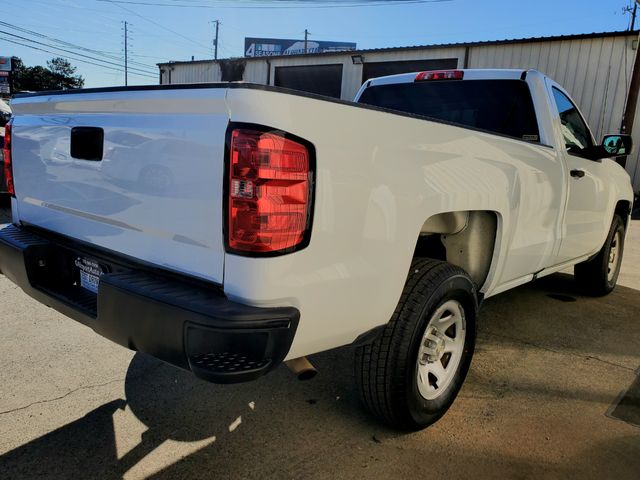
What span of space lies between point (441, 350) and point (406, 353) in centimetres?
47

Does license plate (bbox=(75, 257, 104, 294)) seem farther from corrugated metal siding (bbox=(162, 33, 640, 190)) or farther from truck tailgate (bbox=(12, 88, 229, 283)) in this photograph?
corrugated metal siding (bbox=(162, 33, 640, 190))

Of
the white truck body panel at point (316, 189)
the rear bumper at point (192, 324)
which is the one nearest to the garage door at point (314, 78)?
the white truck body panel at point (316, 189)

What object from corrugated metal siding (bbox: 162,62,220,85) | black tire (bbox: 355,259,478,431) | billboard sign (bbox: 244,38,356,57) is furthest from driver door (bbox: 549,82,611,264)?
billboard sign (bbox: 244,38,356,57)

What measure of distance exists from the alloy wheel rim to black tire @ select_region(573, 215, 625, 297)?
300 centimetres

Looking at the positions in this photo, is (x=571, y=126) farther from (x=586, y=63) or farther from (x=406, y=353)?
(x=586, y=63)

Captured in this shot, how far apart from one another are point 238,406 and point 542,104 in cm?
278

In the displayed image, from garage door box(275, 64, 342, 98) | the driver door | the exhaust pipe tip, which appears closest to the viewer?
the exhaust pipe tip

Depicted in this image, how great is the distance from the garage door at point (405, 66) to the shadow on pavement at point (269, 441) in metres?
16.3

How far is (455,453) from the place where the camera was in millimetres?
2340

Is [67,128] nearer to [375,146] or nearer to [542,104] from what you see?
[375,146]

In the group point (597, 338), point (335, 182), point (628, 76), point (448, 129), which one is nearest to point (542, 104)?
point (448, 129)

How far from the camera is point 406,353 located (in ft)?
7.27

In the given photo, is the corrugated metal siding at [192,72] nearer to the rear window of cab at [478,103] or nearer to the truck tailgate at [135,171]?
the rear window of cab at [478,103]

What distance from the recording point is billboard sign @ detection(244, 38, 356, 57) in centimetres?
5941
